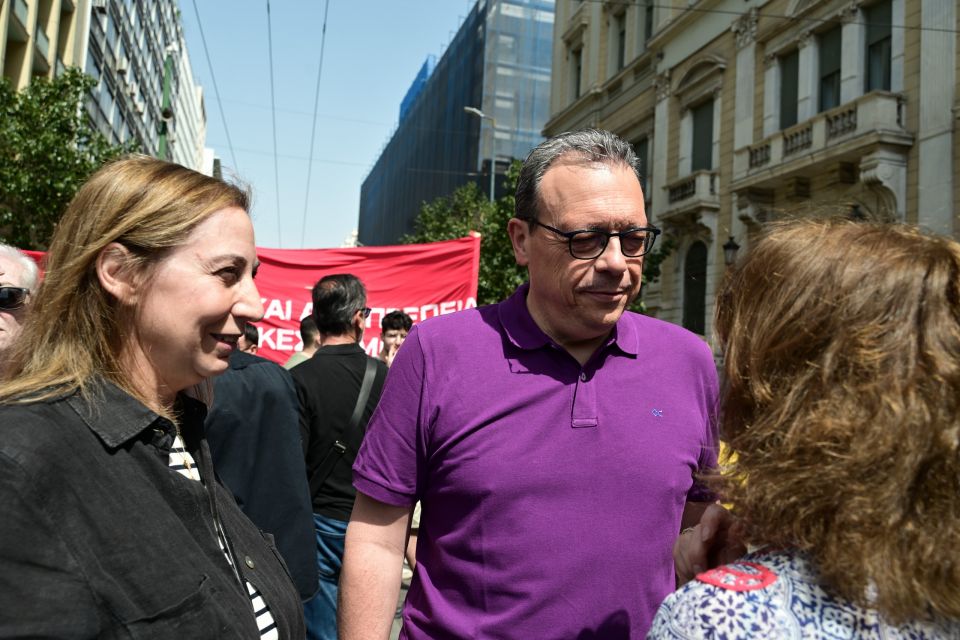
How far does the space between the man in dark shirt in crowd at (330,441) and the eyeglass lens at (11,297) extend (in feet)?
4.45

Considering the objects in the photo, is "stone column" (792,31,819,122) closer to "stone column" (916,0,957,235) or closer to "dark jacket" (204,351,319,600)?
"stone column" (916,0,957,235)

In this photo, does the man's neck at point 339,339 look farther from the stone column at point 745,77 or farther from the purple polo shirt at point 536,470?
the stone column at point 745,77

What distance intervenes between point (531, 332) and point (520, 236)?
0.34 m

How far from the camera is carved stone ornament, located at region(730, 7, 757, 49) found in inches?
701

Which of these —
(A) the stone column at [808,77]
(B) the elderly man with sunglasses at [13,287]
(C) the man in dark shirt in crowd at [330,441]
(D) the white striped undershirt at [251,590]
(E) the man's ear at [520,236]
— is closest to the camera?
(D) the white striped undershirt at [251,590]

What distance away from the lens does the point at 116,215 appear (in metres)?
1.55

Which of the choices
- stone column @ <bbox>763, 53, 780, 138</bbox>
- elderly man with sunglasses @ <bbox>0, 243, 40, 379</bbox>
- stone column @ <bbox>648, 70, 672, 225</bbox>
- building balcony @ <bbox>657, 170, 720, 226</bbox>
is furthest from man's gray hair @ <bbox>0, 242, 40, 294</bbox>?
stone column @ <bbox>648, 70, 672, 225</bbox>

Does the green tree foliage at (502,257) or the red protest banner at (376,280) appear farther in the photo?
the green tree foliage at (502,257)

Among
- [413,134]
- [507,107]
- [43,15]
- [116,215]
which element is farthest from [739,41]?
[413,134]

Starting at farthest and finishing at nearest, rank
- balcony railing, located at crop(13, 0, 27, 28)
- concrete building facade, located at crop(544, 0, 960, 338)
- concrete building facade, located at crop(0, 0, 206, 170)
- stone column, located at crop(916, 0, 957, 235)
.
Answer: concrete building facade, located at crop(0, 0, 206, 170) < balcony railing, located at crop(13, 0, 27, 28) < concrete building facade, located at crop(544, 0, 960, 338) < stone column, located at crop(916, 0, 957, 235)

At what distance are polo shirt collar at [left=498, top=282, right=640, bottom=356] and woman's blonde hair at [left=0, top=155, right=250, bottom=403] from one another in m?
0.81

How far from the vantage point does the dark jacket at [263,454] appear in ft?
9.04

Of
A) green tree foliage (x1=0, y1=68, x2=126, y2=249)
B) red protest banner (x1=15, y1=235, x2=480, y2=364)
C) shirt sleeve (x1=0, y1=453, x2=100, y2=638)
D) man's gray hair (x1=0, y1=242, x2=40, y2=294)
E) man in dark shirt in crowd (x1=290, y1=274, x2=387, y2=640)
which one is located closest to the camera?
shirt sleeve (x1=0, y1=453, x2=100, y2=638)

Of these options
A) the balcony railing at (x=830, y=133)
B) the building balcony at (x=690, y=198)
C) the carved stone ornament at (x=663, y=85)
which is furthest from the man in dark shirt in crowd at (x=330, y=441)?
the carved stone ornament at (x=663, y=85)
